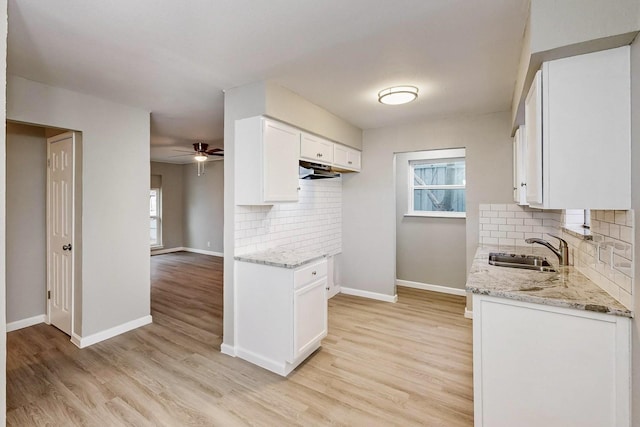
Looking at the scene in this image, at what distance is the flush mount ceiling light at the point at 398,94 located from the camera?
276 cm

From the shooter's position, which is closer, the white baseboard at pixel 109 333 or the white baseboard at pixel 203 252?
the white baseboard at pixel 109 333

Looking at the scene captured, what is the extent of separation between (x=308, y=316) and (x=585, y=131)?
222 cm

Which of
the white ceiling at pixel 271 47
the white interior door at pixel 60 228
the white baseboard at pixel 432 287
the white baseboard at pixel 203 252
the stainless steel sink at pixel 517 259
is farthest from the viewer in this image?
the white baseboard at pixel 203 252

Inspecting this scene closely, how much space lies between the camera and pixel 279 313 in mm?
2469

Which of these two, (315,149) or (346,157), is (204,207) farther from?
(315,149)

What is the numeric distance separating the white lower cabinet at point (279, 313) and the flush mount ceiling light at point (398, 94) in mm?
1686

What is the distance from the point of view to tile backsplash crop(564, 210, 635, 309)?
1.32 metres

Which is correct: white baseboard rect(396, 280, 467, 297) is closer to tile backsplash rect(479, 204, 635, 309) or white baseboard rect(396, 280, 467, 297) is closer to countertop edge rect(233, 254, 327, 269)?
tile backsplash rect(479, 204, 635, 309)

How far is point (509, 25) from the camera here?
1791 mm

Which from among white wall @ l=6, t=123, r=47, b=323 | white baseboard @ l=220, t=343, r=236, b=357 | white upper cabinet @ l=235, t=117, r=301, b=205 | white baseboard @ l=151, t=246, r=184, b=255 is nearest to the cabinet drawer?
white upper cabinet @ l=235, t=117, r=301, b=205

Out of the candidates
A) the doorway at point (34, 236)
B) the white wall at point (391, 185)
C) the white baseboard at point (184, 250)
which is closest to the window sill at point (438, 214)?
the white wall at point (391, 185)

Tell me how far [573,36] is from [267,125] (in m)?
2.08

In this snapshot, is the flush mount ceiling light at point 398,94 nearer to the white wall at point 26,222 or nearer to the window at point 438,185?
the window at point 438,185

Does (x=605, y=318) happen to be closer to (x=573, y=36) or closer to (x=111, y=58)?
(x=573, y=36)
